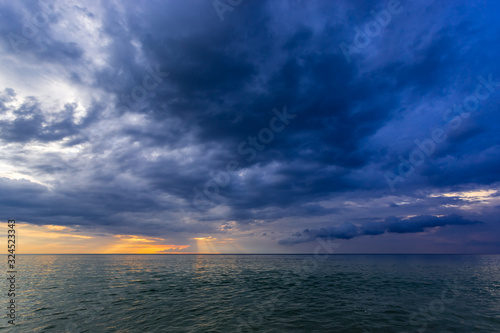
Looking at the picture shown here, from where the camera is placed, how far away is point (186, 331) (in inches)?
795

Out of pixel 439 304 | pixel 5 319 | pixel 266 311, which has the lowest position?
pixel 439 304

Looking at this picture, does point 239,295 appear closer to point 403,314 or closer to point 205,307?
point 205,307

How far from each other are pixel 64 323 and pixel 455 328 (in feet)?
119

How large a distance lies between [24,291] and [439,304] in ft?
204

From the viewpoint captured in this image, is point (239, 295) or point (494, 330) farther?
point (239, 295)

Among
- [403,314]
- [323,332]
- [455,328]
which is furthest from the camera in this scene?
[403,314]

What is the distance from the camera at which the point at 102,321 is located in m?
23.1

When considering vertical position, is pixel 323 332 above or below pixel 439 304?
above

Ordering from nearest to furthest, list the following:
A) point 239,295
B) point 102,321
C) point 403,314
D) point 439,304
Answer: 1. point 102,321
2. point 403,314
3. point 439,304
4. point 239,295

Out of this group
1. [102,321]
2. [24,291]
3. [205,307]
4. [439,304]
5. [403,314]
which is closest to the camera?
[102,321]

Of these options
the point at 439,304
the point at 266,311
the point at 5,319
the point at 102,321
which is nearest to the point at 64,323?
the point at 102,321

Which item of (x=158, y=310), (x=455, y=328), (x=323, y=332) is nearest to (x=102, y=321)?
(x=158, y=310)

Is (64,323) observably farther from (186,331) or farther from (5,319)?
(186,331)

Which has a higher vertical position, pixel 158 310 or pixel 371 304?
pixel 158 310
